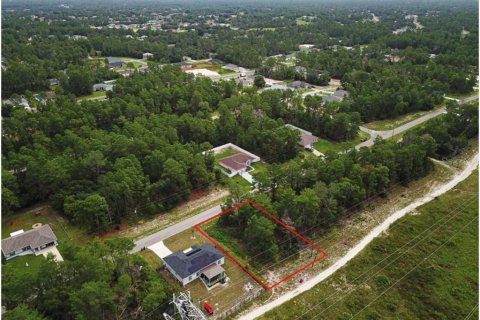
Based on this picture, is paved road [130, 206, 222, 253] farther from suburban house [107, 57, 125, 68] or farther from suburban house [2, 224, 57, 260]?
suburban house [107, 57, 125, 68]

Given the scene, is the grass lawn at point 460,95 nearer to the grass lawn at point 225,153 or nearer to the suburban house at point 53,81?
the grass lawn at point 225,153

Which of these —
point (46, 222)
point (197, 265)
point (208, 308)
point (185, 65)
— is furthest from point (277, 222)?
point (185, 65)

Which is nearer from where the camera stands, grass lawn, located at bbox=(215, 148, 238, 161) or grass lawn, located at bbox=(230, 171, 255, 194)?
grass lawn, located at bbox=(230, 171, 255, 194)

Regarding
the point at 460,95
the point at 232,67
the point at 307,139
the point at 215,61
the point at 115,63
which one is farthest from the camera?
the point at 215,61

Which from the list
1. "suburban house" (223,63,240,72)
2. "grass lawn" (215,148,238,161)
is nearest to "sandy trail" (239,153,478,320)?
"grass lawn" (215,148,238,161)

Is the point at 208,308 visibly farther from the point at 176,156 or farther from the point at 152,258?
the point at 176,156
